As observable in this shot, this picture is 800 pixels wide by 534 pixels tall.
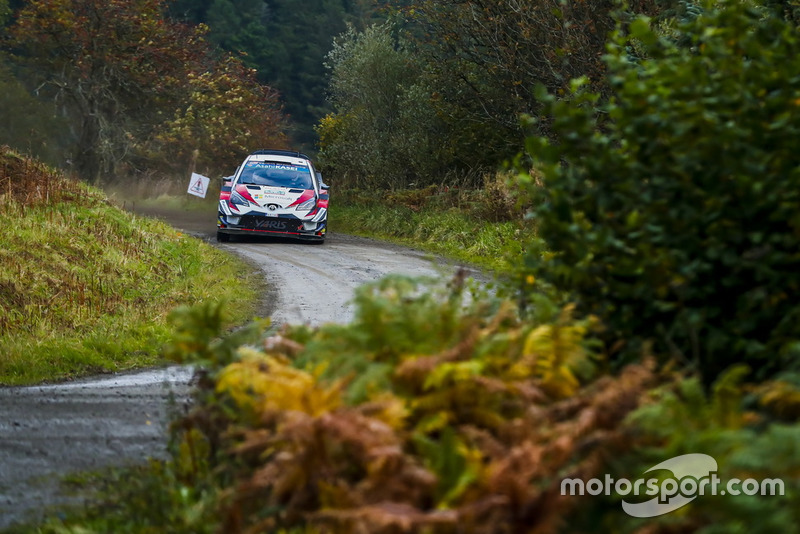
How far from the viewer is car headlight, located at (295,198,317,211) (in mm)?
23078

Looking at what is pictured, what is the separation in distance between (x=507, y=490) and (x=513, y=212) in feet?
66.0

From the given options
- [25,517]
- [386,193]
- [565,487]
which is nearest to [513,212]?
[386,193]

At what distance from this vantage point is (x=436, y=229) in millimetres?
24438

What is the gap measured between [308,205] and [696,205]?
62.4 ft

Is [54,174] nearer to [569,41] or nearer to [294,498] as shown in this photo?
[569,41]

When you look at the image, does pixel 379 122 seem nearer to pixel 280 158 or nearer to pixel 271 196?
pixel 280 158

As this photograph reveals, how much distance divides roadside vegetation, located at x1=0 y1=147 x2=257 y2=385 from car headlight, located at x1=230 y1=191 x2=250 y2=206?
1683mm

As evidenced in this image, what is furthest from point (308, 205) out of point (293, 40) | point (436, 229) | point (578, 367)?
point (293, 40)

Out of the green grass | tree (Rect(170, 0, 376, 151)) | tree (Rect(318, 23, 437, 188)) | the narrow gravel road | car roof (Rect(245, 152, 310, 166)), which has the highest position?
tree (Rect(170, 0, 376, 151))

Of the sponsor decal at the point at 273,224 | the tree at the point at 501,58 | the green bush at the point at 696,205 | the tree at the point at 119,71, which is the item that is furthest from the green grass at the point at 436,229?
the tree at the point at 119,71

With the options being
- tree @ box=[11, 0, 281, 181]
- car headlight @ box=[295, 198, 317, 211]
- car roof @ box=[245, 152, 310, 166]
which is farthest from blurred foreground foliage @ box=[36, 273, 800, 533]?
tree @ box=[11, 0, 281, 181]

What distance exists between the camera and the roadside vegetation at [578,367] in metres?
3.49

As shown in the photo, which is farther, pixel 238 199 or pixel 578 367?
pixel 238 199

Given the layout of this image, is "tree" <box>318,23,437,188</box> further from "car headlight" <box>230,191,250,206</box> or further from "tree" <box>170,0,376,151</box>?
"tree" <box>170,0,376,151</box>
